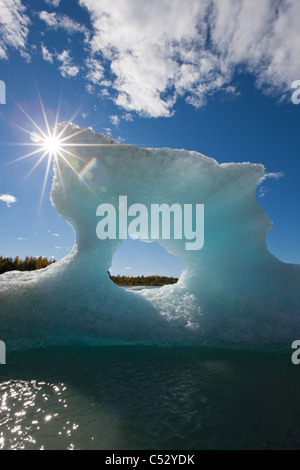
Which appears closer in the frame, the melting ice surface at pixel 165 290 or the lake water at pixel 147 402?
the lake water at pixel 147 402

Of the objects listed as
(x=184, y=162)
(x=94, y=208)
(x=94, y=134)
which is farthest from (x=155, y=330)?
(x=94, y=134)

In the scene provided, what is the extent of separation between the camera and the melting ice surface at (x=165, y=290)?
4.85 metres

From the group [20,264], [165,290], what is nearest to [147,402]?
[165,290]

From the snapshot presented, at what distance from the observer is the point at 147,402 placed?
9.05 feet

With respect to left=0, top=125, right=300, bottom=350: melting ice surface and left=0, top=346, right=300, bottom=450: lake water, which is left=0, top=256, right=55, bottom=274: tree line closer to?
left=0, top=125, right=300, bottom=350: melting ice surface

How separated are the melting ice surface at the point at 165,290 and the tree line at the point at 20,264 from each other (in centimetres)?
1184

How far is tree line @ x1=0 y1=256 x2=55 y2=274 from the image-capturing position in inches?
661

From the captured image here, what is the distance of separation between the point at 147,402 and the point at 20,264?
18.1 metres

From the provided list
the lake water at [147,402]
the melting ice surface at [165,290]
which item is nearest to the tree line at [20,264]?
the melting ice surface at [165,290]

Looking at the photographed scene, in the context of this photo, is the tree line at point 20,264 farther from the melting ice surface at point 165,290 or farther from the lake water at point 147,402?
the lake water at point 147,402

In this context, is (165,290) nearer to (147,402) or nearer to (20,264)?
(147,402)

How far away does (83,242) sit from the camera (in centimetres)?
662

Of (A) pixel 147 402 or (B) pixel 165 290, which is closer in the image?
(A) pixel 147 402

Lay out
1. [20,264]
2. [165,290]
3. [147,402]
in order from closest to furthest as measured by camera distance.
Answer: [147,402] → [165,290] → [20,264]
